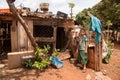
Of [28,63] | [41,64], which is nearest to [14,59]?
[28,63]

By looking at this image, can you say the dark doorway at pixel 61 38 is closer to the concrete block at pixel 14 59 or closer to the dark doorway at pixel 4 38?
the dark doorway at pixel 4 38

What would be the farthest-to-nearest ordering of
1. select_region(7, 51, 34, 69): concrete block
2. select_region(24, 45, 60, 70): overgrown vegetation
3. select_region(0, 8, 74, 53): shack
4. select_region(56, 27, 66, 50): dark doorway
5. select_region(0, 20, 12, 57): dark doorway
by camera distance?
select_region(56, 27, 66, 50): dark doorway
select_region(0, 20, 12, 57): dark doorway
select_region(0, 8, 74, 53): shack
select_region(7, 51, 34, 69): concrete block
select_region(24, 45, 60, 70): overgrown vegetation

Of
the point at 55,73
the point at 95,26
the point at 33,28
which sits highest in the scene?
the point at 95,26

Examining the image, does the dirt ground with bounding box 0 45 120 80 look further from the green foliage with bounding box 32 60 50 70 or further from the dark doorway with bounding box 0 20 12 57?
the dark doorway with bounding box 0 20 12 57

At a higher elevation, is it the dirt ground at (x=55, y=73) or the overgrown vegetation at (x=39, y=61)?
the overgrown vegetation at (x=39, y=61)

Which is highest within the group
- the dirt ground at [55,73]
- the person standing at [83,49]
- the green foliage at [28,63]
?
the person standing at [83,49]

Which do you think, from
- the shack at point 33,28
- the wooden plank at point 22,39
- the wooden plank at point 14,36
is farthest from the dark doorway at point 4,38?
the wooden plank at point 22,39

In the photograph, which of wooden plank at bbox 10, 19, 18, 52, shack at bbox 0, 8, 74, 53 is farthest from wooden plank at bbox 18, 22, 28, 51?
wooden plank at bbox 10, 19, 18, 52

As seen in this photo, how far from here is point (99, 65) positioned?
28.3 ft

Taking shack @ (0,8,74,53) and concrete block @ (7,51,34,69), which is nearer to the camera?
concrete block @ (7,51,34,69)

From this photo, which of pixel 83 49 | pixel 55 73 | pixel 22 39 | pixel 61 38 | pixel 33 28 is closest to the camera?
pixel 55 73

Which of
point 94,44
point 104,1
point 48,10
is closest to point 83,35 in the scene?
point 94,44

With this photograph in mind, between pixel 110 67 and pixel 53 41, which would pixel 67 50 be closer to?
pixel 53 41

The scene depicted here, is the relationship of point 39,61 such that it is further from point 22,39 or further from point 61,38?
point 61,38
